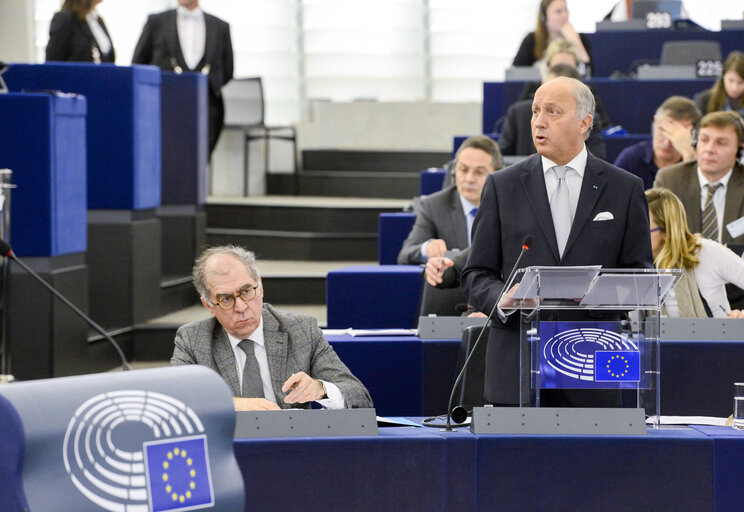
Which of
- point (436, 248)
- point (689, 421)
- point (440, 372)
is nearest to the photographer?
point (689, 421)

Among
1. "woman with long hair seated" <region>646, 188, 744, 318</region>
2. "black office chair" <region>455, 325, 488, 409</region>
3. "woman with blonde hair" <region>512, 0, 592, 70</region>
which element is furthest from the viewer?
"woman with blonde hair" <region>512, 0, 592, 70</region>

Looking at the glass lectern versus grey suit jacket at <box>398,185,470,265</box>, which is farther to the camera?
grey suit jacket at <box>398,185,470,265</box>

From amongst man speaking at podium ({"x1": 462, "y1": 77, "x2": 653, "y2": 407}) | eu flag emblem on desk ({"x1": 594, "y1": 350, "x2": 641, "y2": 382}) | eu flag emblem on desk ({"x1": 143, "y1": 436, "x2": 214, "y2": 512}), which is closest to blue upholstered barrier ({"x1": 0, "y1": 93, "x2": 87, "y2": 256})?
man speaking at podium ({"x1": 462, "y1": 77, "x2": 653, "y2": 407})

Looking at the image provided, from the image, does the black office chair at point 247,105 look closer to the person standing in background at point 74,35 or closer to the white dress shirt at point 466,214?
the person standing in background at point 74,35

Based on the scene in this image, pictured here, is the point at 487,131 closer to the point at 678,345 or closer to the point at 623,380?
A: the point at 678,345

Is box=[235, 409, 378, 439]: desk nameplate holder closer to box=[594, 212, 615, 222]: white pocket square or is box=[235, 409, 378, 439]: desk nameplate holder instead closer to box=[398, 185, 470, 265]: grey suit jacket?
box=[594, 212, 615, 222]: white pocket square

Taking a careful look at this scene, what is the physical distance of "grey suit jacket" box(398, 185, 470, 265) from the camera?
4.94 meters

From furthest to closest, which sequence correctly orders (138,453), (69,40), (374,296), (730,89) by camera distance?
1. (69,40)
2. (730,89)
3. (374,296)
4. (138,453)

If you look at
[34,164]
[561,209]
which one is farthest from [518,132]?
[561,209]

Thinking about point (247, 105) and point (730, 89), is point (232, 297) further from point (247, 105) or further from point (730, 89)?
point (247, 105)

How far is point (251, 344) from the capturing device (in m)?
3.24

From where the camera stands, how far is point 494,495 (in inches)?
102

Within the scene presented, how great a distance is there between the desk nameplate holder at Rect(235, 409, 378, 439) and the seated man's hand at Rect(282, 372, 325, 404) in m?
0.42

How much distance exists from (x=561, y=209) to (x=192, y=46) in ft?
19.9
